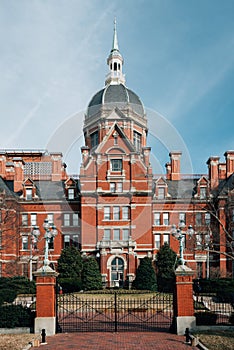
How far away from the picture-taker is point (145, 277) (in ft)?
139

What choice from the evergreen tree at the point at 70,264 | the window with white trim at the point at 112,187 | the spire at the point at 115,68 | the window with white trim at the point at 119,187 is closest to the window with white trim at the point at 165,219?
the window with white trim at the point at 119,187

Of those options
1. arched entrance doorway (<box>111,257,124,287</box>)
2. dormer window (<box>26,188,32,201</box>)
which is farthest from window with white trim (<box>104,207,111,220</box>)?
dormer window (<box>26,188,32,201</box>)

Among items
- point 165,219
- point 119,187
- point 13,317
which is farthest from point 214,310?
point 165,219

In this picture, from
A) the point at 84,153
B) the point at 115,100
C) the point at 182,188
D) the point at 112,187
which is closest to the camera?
the point at 112,187

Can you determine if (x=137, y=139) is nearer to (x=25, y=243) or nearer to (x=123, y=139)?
(x=123, y=139)

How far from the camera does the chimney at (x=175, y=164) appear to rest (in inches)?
2202

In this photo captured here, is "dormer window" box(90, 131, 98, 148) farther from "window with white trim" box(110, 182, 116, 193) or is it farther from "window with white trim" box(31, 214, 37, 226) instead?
"window with white trim" box(31, 214, 37, 226)

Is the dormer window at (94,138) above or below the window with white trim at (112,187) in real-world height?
above

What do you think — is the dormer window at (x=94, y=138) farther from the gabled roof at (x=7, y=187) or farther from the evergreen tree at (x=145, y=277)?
the evergreen tree at (x=145, y=277)

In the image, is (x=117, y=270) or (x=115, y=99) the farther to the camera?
(x=115, y=99)

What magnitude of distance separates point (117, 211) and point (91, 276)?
832 cm

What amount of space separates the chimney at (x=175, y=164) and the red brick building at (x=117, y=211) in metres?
2.22

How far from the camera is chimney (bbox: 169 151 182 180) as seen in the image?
5594 cm

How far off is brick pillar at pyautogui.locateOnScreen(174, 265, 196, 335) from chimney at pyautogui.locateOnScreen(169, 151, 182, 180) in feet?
123
